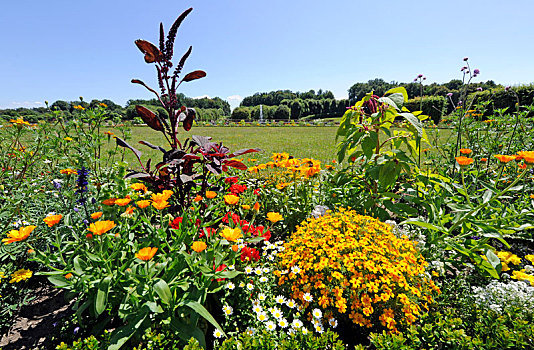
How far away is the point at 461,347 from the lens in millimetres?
1063

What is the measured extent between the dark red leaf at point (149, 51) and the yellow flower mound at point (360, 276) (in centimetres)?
170

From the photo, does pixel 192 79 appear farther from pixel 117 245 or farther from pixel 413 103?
pixel 413 103

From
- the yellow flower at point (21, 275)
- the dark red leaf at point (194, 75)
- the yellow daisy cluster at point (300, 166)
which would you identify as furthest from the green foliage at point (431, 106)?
the yellow flower at point (21, 275)

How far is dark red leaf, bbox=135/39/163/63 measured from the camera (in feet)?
5.71

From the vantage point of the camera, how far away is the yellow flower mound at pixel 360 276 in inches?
52.4

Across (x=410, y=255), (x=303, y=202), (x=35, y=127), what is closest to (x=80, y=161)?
(x=35, y=127)

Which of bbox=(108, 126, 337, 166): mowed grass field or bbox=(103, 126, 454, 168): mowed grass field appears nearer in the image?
bbox=(103, 126, 454, 168): mowed grass field

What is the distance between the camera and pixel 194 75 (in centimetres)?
196

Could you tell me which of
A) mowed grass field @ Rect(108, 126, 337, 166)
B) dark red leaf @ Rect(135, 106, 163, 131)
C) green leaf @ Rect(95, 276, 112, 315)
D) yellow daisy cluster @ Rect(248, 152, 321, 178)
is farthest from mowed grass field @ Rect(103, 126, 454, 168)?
green leaf @ Rect(95, 276, 112, 315)

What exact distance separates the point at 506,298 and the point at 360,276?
83cm

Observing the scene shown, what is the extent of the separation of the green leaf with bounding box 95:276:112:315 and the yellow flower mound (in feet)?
2.97

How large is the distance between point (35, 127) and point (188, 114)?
1711mm

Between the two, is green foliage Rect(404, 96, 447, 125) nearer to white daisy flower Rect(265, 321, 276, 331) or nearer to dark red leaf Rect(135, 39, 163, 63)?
dark red leaf Rect(135, 39, 163, 63)

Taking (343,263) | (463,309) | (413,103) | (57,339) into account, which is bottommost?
(57,339)
